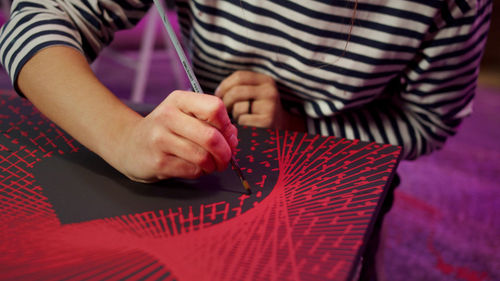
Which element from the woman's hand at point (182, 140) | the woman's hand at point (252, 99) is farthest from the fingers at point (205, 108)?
the woman's hand at point (252, 99)

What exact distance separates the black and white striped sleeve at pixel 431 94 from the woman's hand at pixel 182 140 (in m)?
0.28

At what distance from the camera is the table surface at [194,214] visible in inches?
9.4

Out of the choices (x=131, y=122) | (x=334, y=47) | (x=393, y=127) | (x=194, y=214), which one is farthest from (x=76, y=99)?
(x=393, y=127)

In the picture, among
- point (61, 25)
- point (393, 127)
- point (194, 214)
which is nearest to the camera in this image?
point (194, 214)

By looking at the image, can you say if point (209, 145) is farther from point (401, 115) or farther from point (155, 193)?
point (401, 115)

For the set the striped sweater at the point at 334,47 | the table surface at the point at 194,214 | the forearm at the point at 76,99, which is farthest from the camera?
the striped sweater at the point at 334,47

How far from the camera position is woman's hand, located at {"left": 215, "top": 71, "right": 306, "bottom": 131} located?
0.51m

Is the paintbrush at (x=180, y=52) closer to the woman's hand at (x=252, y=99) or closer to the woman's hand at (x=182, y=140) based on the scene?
the woman's hand at (x=182, y=140)

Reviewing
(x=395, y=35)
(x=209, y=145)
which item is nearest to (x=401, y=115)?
(x=395, y=35)

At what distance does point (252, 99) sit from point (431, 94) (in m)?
0.23

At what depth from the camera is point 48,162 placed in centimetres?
36

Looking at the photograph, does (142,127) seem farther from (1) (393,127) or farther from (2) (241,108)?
(1) (393,127)

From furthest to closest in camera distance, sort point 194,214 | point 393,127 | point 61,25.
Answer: point 393,127 → point 61,25 → point 194,214

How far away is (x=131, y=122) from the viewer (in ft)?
1.18
